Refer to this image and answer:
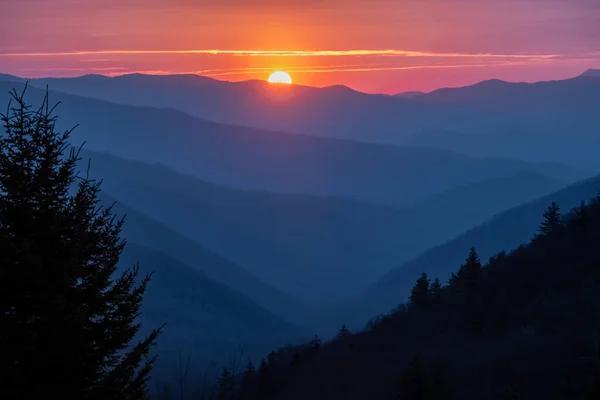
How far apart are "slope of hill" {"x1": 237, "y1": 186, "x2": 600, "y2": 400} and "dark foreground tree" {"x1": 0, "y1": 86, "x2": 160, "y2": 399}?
8003mm

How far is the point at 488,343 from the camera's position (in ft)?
72.8

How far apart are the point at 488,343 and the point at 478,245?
360 ft

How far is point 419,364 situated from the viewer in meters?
19.1

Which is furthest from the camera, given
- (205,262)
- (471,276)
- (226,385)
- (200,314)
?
(205,262)

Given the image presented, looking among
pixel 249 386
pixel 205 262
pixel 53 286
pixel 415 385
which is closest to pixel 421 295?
pixel 249 386

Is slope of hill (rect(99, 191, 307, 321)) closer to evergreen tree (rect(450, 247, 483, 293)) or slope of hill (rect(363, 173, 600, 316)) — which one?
slope of hill (rect(363, 173, 600, 316))

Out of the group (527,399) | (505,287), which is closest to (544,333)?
(527,399)

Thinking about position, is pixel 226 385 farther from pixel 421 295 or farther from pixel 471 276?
pixel 421 295

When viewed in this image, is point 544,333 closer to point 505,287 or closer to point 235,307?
point 505,287

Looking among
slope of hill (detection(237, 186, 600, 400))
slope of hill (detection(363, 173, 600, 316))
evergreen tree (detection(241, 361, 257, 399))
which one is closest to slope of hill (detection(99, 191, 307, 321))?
slope of hill (detection(363, 173, 600, 316))

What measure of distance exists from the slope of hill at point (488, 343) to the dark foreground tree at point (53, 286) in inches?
315

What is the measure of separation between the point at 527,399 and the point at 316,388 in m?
11.8

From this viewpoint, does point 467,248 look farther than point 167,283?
Yes

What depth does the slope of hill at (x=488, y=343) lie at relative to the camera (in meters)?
16.8
